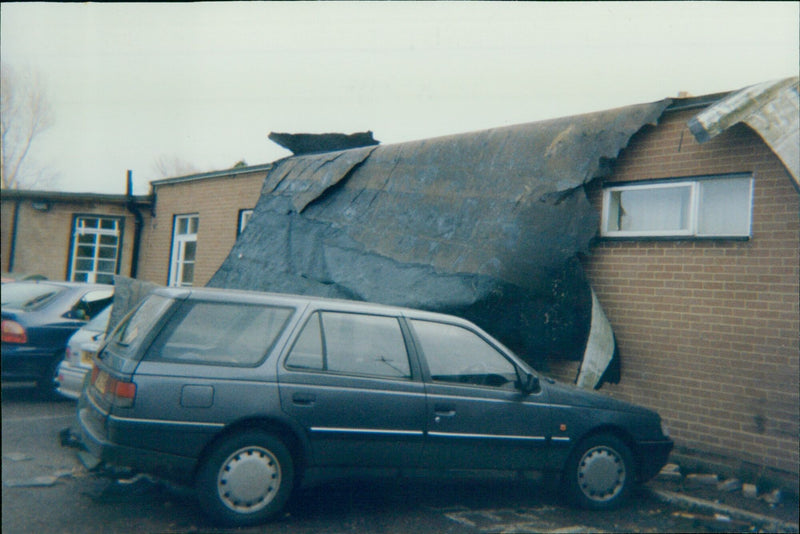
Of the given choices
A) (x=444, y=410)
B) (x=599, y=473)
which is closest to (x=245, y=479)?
(x=444, y=410)

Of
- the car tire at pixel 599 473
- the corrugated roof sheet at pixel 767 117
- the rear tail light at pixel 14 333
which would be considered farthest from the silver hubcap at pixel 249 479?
the corrugated roof sheet at pixel 767 117

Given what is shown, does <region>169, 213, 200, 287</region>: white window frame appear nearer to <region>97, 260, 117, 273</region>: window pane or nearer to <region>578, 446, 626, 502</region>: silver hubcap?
<region>97, 260, 117, 273</region>: window pane

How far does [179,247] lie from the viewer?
14.6m

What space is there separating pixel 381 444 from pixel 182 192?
11403 mm

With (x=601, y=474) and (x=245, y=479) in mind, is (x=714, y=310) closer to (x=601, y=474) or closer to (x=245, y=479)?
(x=601, y=474)

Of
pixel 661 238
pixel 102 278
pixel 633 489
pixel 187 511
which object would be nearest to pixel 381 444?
pixel 187 511

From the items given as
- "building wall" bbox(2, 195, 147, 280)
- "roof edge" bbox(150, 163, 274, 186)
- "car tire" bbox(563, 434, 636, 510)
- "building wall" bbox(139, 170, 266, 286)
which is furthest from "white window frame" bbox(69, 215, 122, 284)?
"car tire" bbox(563, 434, 636, 510)

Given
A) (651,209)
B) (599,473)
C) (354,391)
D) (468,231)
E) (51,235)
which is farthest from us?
(51,235)

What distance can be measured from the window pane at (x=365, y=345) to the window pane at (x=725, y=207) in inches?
143

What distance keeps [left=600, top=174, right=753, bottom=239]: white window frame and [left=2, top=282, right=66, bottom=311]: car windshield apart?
19.2 ft

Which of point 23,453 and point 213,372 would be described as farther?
point 23,453

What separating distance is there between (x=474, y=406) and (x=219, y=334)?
75.7 inches

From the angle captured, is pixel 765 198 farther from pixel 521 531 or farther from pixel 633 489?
pixel 521 531

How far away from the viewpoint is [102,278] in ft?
50.3
